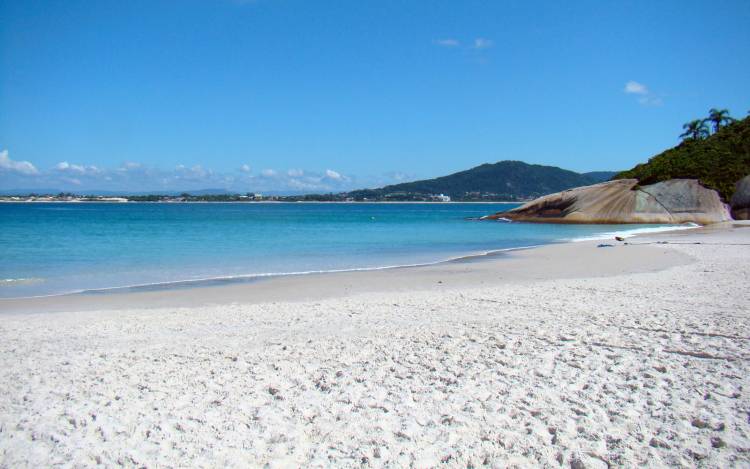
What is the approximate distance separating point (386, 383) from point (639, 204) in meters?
45.6

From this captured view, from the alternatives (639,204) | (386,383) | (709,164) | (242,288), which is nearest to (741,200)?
(709,164)

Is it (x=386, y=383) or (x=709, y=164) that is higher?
(x=709, y=164)

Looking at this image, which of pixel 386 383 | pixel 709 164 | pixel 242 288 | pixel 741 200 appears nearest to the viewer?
pixel 386 383

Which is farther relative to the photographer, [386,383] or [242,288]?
[242,288]

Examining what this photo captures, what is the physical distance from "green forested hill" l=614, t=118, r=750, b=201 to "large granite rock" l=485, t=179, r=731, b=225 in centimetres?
181

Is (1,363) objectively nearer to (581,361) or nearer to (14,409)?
(14,409)

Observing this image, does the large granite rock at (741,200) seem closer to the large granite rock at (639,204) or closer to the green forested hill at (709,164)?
the green forested hill at (709,164)

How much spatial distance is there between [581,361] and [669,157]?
2075 inches

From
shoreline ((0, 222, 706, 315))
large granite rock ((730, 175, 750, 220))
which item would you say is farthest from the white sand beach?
large granite rock ((730, 175, 750, 220))

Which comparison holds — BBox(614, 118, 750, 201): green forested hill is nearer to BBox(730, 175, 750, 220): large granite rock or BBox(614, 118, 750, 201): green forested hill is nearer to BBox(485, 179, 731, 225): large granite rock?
BBox(730, 175, 750, 220): large granite rock

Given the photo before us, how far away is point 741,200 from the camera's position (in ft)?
147

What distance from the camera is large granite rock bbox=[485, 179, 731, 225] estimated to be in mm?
43969

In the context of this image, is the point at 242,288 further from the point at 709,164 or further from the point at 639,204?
the point at 709,164

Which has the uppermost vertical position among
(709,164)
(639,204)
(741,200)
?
(709,164)
